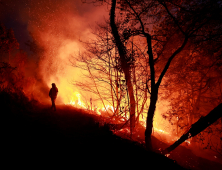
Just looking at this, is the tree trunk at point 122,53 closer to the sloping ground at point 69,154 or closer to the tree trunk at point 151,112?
the tree trunk at point 151,112

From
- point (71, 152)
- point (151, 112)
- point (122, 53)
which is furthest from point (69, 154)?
point (122, 53)

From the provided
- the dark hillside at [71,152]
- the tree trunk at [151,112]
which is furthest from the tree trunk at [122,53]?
the dark hillside at [71,152]

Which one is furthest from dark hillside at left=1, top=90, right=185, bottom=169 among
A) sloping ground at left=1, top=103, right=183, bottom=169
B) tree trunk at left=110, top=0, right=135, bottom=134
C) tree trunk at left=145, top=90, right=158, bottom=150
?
tree trunk at left=110, top=0, right=135, bottom=134

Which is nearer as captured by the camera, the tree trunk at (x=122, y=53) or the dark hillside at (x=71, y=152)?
the dark hillside at (x=71, y=152)

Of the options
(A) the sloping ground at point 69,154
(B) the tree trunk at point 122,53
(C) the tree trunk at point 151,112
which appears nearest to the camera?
(A) the sloping ground at point 69,154

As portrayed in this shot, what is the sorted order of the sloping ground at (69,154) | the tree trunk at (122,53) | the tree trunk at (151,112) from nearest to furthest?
the sloping ground at (69,154) → the tree trunk at (151,112) → the tree trunk at (122,53)

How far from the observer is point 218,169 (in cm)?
767

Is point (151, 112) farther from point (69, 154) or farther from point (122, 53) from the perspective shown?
point (69, 154)

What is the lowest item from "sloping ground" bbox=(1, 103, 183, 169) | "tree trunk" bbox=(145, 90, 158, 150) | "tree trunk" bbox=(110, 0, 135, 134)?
"sloping ground" bbox=(1, 103, 183, 169)

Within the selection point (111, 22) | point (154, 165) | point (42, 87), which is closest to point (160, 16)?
point (111, 22)

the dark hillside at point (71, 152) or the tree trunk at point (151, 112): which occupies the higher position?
the tree trunk at point (151, 112)

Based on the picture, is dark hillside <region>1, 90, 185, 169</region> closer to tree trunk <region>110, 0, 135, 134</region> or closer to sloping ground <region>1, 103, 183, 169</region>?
sloping ground <region>1, 103, 183, 169</region>

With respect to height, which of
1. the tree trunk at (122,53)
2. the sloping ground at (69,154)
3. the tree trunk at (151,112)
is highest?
the tree trunk at (122,53)

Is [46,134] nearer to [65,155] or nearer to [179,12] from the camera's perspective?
[65,155]
